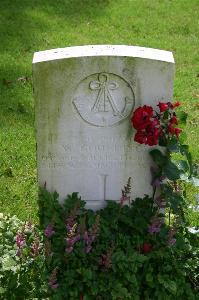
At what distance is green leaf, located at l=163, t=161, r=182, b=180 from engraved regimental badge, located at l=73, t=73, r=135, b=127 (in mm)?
489

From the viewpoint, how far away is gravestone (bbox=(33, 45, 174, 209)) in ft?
11.8

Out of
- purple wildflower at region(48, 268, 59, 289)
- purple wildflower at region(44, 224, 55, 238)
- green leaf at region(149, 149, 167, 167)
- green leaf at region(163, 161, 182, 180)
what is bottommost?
purple wildflower at region(48, 268, 59, 289)

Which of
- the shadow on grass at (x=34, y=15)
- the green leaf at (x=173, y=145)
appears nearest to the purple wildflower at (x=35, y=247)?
the green leaf at (x=173, y=145)

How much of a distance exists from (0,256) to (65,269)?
47cm

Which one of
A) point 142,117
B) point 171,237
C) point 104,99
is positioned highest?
point 104,99

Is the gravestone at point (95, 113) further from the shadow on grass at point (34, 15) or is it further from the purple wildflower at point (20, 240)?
the shadow on grass at point (34, 15)

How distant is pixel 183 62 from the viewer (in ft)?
24.7

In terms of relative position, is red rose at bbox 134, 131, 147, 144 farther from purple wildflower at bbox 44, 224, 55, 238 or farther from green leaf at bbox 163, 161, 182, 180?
purple wildflower at bbox 44, 224, 55, 238

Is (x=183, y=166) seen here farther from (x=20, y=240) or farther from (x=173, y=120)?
(x=20, y=240)

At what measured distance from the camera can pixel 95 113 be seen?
379cm

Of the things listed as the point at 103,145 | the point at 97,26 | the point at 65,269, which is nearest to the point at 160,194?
the point at 103,145

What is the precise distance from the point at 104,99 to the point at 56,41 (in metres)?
4.41

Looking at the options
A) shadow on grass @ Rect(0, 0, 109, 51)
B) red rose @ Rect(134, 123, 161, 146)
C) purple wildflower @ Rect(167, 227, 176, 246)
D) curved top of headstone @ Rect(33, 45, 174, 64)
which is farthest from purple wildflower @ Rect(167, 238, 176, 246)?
shadow on grass @ Rect(0, 0, 109, 51)

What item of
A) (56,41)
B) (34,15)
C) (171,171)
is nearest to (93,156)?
(171,171)
